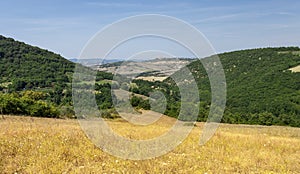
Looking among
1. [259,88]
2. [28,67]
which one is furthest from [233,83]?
[28,67]

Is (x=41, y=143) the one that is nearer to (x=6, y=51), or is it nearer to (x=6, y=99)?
(x=6, y=99)

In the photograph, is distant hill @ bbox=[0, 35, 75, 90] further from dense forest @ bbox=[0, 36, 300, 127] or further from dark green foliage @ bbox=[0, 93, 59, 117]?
dark green foliage @ bbox=[0, 93, 59, 117]

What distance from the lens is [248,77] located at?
160m

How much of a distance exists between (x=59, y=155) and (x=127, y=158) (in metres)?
1.76

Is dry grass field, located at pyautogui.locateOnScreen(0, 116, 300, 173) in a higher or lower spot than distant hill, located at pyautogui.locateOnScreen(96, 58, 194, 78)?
lower

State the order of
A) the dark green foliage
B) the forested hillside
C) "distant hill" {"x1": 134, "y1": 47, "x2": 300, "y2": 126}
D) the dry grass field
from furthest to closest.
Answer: the forested hillside, "distant hill" {"x1": 134, "y1": 47, "x2": 300, "y2": 126}, the dark green foliage, the dry grass field

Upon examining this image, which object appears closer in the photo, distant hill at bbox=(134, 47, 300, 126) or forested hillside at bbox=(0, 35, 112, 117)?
distant hill at bbox=(134, 47, 300, 126)

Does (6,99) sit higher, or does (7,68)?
(7,68)

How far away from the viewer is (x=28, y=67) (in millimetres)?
131500

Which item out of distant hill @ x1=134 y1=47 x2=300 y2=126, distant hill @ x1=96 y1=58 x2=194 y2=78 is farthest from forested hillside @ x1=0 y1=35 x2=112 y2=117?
distant hill @ x1=96 y1=58 x2=194 y2=78

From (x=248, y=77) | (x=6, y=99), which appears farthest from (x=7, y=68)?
(x=248, y=77)

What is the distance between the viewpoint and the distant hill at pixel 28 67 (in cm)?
11291

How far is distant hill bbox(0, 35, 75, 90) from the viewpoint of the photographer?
11291 centimetres

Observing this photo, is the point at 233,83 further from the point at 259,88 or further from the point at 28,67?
the point at 28,67
